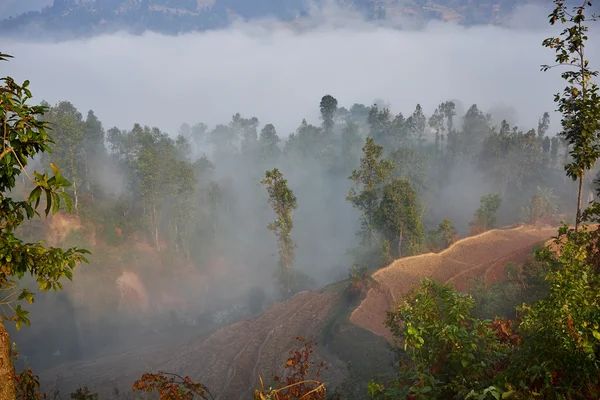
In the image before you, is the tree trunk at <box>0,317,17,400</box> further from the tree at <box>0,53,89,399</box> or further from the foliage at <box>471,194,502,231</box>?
the foliage at <box>471,194,502,231</box>

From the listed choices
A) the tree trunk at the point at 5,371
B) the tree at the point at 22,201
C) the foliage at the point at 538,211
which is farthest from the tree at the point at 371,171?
the tree trunk at the point at 5,371

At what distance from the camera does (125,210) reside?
5922cm

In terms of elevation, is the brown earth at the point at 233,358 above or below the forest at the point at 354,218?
below

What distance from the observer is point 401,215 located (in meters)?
38.8

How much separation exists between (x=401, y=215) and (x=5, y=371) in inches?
1426

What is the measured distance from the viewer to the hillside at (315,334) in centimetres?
2588

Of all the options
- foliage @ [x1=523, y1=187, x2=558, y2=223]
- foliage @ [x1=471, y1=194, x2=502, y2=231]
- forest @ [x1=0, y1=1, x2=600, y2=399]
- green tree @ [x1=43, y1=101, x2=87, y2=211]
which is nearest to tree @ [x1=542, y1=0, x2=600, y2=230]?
forest @ [x1=0, y1=1, x2=600, y2=399]

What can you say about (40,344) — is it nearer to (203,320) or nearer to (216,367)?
(203,320)


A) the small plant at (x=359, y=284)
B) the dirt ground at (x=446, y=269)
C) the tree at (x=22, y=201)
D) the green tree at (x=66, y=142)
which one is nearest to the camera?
the tree at (x=22, y=201)

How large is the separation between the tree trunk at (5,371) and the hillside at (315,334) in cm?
1980

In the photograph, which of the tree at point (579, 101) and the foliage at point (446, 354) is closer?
the foliage at point (446, 354)

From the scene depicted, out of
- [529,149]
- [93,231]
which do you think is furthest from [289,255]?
[529,149]

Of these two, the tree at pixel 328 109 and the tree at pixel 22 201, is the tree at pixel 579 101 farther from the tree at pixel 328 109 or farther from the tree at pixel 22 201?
the tree at pixel 328 109

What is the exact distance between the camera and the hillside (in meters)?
25.9
